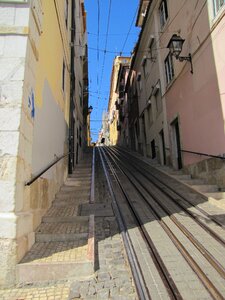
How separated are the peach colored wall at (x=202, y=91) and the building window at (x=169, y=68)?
3.78 feet

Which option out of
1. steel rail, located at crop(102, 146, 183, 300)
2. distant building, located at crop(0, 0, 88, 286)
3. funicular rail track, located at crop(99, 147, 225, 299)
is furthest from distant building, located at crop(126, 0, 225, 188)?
distant building, located at crop(0, 0, 88, 286)

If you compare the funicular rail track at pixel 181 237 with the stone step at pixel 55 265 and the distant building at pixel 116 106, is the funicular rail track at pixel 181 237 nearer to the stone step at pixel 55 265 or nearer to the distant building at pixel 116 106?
the stone step at pixel 55 265

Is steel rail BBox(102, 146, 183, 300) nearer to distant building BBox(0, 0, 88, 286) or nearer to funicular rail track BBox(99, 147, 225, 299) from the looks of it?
→ funicular rail track BBox(99, 147, 225, 299)

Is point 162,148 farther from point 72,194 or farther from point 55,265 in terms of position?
point 55,265

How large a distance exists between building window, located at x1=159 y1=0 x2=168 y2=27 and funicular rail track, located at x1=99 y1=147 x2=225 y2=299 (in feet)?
31.6

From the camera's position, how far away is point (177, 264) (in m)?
4.65

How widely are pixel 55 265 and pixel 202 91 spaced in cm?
814

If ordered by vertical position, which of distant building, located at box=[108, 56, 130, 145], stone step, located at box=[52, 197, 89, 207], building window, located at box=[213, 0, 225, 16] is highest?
distant building, located at box=[108, 56, 130, 145]

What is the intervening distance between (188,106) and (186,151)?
1.83 m

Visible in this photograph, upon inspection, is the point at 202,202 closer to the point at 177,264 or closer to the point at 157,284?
the point at 177,264

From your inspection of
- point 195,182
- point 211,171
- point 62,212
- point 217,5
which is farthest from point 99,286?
point 217,5

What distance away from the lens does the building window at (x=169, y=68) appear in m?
14.3

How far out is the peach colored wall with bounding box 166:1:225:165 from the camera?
911cm

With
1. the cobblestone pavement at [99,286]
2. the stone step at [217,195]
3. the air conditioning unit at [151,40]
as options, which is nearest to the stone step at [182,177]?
the stone step at [217,195]
